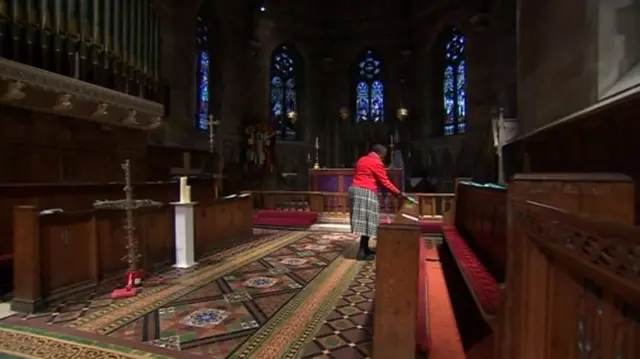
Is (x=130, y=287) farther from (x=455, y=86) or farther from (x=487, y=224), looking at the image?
(x=455, y=86)

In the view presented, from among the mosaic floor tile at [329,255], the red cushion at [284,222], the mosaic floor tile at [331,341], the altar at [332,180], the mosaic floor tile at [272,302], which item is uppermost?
the altar at [332,180]

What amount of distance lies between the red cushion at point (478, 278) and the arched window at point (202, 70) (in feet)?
32.5

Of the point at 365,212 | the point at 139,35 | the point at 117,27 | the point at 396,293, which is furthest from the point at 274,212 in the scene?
the point at 396,293

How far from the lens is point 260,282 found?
4.43m

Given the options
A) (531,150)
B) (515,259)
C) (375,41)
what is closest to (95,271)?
(515,259)

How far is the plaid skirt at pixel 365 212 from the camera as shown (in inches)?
218

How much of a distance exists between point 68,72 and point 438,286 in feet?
22.4

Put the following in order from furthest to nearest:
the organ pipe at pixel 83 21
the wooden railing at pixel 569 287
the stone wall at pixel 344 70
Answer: the stone wall at pixel 344 70 < the organ pipe at pixel 83 21 < the wooden railing at pixel 569 287

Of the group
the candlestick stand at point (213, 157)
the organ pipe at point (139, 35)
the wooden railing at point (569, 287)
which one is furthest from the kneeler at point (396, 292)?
the organ pipe at point (139, 35)

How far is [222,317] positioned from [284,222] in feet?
19.1

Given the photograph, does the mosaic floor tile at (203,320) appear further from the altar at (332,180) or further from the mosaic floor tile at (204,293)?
the altar at (332,180)

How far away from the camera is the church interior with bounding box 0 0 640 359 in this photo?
4.71ft

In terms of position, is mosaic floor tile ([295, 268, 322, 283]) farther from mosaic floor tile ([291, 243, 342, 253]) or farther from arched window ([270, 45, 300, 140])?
arched window ([270, 45, 300, 140])

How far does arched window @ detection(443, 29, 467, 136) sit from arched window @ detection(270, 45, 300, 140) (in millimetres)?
6005
